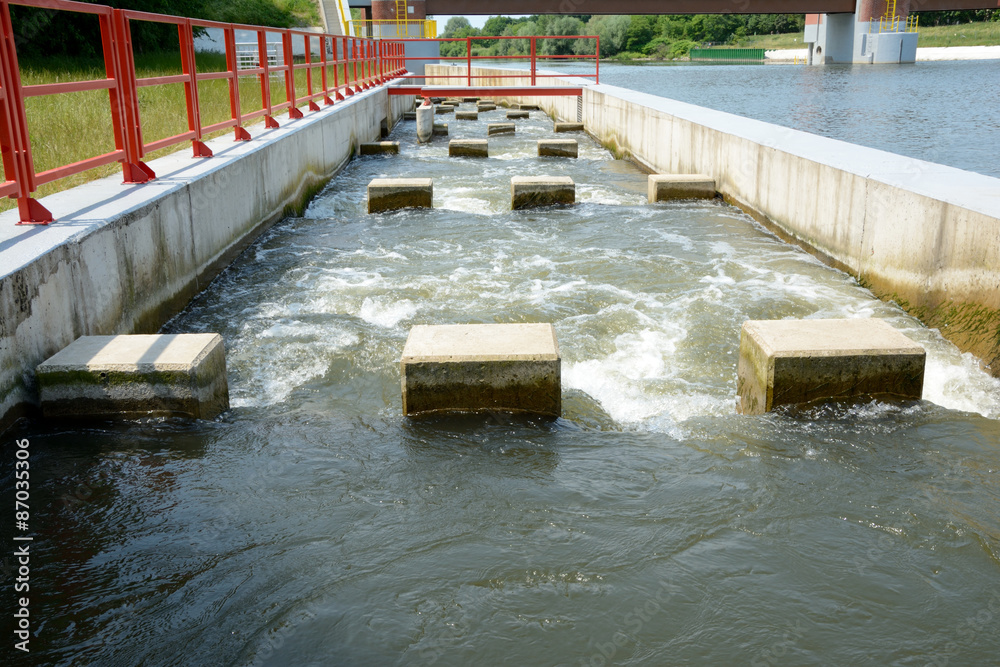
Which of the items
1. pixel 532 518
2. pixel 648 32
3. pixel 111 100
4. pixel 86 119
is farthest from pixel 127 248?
pixel 648 32

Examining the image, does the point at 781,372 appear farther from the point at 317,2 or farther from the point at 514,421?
the point at 317,2

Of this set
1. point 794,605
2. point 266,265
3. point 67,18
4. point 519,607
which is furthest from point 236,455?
point 67,18

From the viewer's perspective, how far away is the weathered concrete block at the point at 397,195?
487 inches

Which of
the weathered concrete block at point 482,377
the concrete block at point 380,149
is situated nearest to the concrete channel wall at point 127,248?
the weathered concrete block at point 482,377

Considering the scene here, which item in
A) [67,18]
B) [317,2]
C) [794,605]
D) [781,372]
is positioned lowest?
[794,605]

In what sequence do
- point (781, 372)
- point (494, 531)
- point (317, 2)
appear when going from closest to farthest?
point (494, 531), point (781, 372), point (317, 2)

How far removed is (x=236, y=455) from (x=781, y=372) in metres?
3.14

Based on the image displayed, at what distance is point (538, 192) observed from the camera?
12406 millimetres

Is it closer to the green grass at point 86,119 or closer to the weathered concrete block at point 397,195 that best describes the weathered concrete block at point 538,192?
the weathered concrete block at point 397,195

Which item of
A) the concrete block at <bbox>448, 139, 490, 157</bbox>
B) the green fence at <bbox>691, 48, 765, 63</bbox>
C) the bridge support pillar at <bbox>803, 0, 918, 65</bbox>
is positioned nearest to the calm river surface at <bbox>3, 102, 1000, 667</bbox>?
the concrete block at <bbox>448, 139, 490, 157</bbox>

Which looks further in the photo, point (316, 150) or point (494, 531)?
point (316, 150)

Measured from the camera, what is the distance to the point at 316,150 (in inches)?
568

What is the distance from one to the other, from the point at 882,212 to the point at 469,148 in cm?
1225

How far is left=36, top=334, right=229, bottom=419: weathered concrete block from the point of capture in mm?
4910
